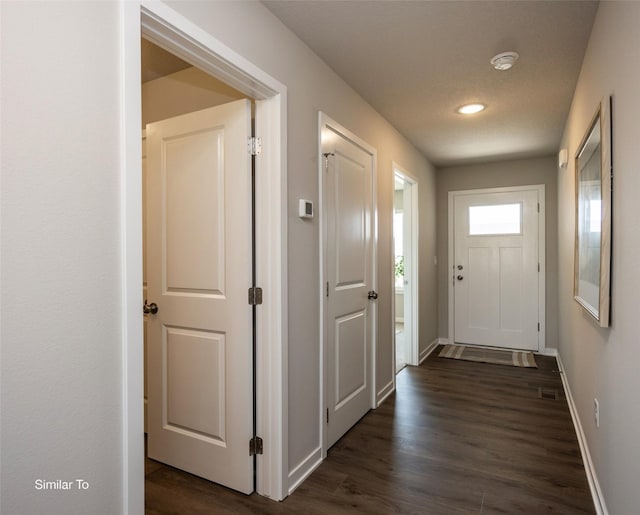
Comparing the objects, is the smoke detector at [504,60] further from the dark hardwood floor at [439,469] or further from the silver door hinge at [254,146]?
the dark hardwood floor at [439,469]

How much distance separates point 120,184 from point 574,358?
10.5 feet

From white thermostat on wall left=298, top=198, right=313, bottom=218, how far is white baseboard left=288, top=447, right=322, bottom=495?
1.35 meters

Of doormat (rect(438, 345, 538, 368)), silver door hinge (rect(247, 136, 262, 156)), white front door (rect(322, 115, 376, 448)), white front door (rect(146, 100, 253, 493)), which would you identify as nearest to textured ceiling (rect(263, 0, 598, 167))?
white front door (rect(322, 115, 376, 448))

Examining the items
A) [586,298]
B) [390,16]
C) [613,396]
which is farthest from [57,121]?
[586,298]

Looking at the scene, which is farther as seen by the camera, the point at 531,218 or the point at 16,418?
the point at 531,218

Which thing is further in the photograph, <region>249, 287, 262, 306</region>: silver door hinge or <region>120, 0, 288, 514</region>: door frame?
<region>249, 287, 262, 306</region>: silver door hinge

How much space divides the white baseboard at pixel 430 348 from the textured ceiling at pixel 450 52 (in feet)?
8.30

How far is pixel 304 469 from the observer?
2180mm

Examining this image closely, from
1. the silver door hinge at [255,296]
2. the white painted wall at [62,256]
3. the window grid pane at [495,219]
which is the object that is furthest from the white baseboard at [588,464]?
the window grid pane at [495,219]

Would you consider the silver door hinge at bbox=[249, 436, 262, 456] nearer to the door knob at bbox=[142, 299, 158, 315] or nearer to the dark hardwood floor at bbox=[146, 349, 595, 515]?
the dark hardwood floor at bbox=[146, 349, 595, 515]

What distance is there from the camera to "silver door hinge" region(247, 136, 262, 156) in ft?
6.52

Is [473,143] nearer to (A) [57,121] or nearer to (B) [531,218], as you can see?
(B) [531,218]

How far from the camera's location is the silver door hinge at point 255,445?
2.01 meters

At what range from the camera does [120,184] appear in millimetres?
1229
